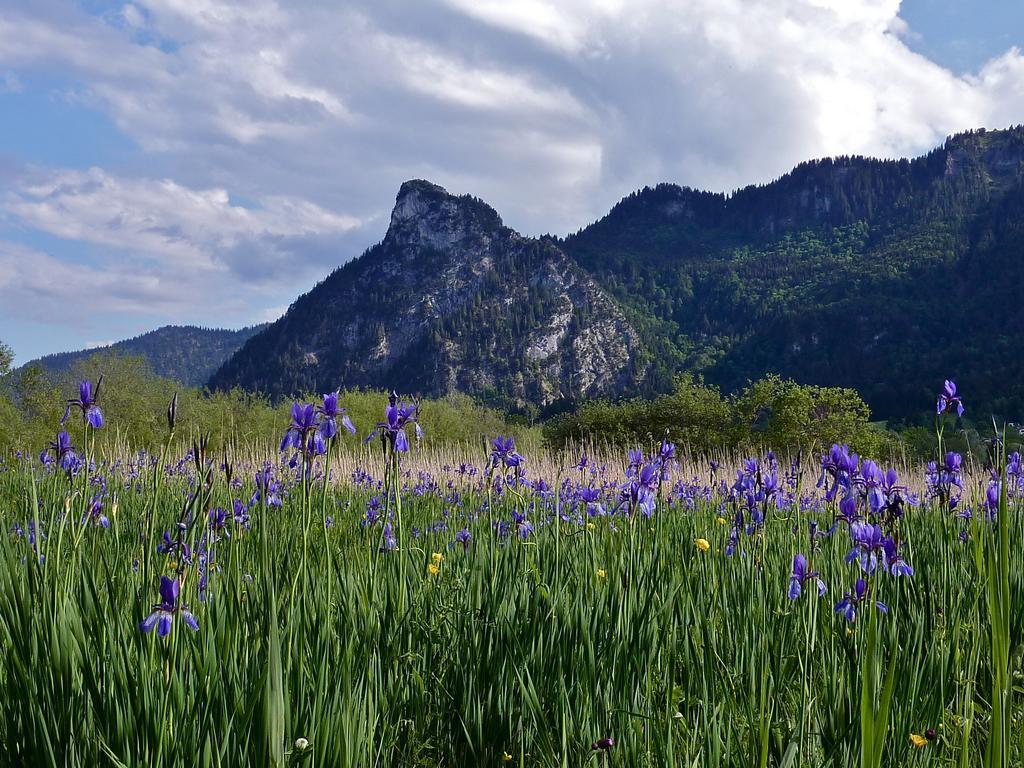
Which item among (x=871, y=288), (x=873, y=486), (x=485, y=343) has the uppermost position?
(x=871, y=288)

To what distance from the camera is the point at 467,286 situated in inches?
7608

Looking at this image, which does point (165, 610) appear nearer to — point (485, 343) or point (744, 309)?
point (744, 309)

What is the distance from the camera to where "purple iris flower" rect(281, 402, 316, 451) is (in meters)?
2.28

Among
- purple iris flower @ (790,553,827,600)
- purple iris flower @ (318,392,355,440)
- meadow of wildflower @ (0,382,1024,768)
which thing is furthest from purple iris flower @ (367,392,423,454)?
purple iris flower @ (790,553,827,600)

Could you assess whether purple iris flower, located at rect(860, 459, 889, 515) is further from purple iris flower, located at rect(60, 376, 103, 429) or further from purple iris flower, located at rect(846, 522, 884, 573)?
purple iris flower, located at rect(60, 376, 103, 429)

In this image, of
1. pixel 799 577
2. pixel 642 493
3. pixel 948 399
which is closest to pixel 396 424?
pixel 642 493

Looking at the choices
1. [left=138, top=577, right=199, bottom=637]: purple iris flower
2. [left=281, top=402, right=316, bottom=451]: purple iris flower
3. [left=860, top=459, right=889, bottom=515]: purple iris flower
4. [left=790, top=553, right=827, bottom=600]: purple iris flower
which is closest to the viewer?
[left=138, top=577, right=199, bottom=637]: purple iris flower

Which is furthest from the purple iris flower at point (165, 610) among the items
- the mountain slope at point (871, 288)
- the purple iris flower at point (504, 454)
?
the mountain slope at point (871, 288)

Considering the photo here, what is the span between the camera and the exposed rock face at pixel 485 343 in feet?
519

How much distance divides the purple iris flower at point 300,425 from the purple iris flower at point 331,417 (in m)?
0.05

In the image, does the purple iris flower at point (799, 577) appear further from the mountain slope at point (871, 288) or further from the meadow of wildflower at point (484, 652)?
the mountain slope at point (871, 288)

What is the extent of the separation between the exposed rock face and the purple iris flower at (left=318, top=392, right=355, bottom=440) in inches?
5468

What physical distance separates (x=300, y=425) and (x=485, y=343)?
166588mm

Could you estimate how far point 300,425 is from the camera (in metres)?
2.33
